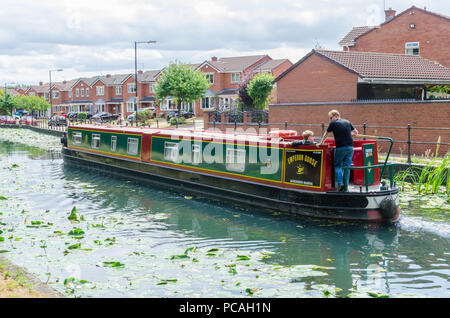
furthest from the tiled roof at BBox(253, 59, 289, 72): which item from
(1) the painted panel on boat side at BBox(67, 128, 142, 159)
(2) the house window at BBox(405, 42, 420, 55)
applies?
(1) the painted panel on boat side at BBox(67, 128, 142, 159)

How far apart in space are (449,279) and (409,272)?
610mm

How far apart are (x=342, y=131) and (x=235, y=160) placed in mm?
3736

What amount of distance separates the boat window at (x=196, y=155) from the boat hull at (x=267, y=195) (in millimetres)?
372

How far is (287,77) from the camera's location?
97.0 feet

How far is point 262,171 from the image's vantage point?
12.7 meters

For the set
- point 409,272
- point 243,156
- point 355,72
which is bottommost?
point 409,272

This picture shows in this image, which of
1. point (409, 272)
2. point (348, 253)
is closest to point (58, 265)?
point (348, 253)

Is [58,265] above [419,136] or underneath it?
underneath

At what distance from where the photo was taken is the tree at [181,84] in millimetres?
50250

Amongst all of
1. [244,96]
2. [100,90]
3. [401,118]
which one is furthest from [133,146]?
[100,90]

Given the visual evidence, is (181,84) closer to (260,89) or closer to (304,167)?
(260,89)

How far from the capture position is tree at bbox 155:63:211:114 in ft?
165

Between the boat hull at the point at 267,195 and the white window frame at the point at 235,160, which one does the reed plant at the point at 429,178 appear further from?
the white window frame at the point at 235,160
